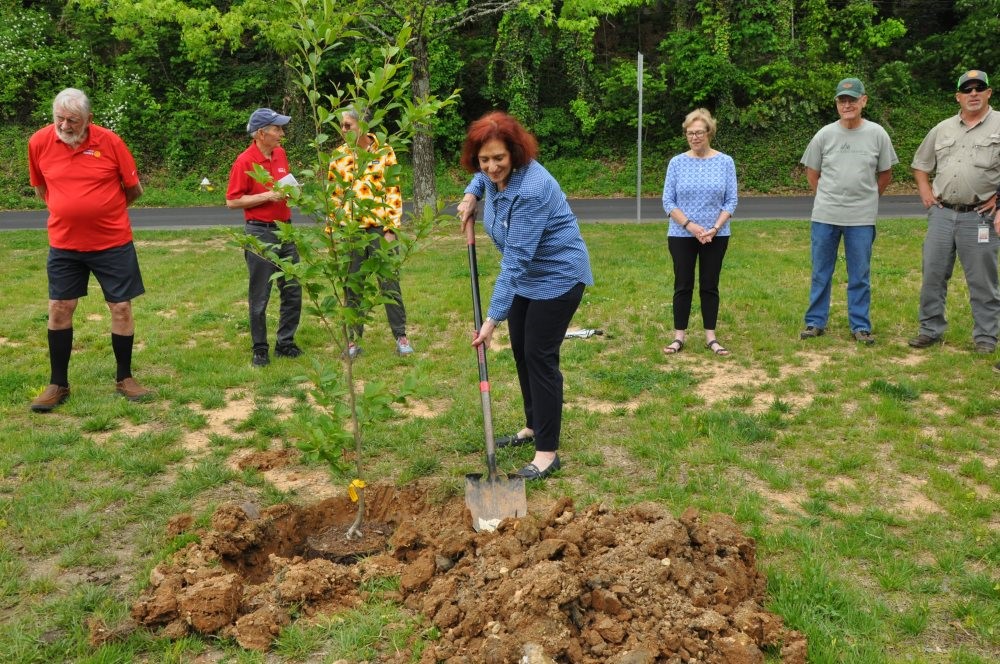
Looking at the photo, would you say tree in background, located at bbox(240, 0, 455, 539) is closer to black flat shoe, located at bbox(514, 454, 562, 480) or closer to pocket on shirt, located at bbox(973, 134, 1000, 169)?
black flat shoe, located at bbox(514, 454, 562, 480)

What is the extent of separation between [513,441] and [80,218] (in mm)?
3269

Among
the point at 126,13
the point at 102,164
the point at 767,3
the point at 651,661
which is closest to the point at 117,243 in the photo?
the point at 102,164

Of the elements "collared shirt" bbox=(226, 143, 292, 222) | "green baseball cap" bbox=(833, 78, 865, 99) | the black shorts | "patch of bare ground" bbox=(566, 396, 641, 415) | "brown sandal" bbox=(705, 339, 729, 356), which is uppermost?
"green baseball cap" bbox=(833, 78, 865, 99)

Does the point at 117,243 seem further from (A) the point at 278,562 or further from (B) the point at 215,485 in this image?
(A) the point at 278,562

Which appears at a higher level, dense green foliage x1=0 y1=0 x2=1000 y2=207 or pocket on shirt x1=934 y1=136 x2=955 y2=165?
dense green foliage x1=0 y1=0 x2=1000 y2=207

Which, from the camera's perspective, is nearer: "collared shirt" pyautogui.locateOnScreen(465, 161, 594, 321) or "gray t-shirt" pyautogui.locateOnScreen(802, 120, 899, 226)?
"collared shirt" pyautogui.locateOnScreen(465, 161, 594, 321)

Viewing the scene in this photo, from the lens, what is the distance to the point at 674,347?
6.71m

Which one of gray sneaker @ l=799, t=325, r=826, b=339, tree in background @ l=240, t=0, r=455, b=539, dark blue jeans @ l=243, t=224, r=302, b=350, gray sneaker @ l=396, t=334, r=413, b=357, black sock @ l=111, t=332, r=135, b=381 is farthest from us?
gray sneaker @ l=799, t=325, r=826, b=339

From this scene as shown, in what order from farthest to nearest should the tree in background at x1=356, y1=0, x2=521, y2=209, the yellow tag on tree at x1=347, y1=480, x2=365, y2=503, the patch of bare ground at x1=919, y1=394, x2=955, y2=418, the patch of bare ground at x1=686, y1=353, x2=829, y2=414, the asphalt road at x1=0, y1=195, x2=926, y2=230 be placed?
the asphalt road at x1=0, y1=195, x2=926, y2=230 < the tree in background at x1=356, y1=0, x2=521, y2=209 < the patch of bare ground at x1=686, y1=353, x2=829, y2=414 < the patch of bare ground at x1=919, y1=394, x2=955, y2=418 < the yellow tag on tree at x1=347, y1=480, x2=365, y2=503

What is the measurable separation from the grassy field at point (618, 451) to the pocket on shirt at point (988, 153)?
4.83 feet

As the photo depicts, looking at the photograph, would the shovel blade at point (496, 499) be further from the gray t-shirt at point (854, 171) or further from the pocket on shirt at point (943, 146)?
the pocket on shirt at point (943, 146)

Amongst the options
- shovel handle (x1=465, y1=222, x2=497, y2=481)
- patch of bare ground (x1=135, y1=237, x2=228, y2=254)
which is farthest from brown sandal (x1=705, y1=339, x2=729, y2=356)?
patch of bare ground (x1=135, y1=237, x2=228, y2=254)

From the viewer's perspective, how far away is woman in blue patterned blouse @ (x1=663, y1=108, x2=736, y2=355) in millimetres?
6316

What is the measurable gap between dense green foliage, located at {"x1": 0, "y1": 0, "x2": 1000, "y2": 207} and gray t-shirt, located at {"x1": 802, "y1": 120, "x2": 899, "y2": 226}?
14.7 meters
